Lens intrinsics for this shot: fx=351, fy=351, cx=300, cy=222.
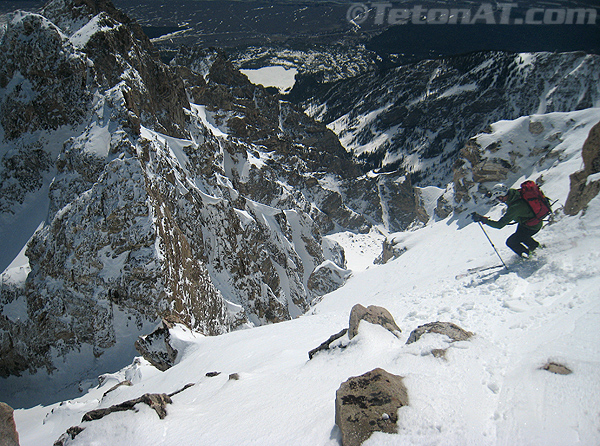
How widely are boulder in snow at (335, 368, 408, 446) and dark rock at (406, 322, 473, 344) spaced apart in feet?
4.19

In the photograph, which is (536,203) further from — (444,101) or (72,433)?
(444,101)

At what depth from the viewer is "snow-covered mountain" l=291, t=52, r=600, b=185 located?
255ft

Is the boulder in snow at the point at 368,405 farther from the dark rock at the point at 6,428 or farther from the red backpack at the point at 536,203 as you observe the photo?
the red backpack at the point at 536,203

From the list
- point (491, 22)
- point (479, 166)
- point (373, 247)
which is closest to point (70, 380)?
point (479, 166)

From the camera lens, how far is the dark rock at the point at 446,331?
4586mm

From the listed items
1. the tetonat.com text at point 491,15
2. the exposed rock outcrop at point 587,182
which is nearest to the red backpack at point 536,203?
the exposed rock outcrop at point 587,182

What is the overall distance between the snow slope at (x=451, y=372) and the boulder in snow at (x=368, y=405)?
10 cm

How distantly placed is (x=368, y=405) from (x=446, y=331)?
1870 millimetres

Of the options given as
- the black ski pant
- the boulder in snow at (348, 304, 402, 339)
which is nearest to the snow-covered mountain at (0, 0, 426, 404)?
the boulder in snow at (348, 304, 402, 339)

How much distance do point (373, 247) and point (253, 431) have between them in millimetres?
57290

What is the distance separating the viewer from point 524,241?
7520 millimetres

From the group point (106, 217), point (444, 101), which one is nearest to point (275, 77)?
point (444, 101)

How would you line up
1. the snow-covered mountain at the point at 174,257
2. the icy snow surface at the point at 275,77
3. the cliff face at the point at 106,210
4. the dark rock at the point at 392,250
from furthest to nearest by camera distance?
the icy snow surface at the point at 275,77 → the dark rock at the point at 392,250 → the cliff face at the point at 106,210 → the snow-covered mountain at the point at 174,257

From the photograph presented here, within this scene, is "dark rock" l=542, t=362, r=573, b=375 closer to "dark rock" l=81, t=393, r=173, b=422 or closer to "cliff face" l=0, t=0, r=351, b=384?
"dark rock" l=81, t=393, r=173, b=422
